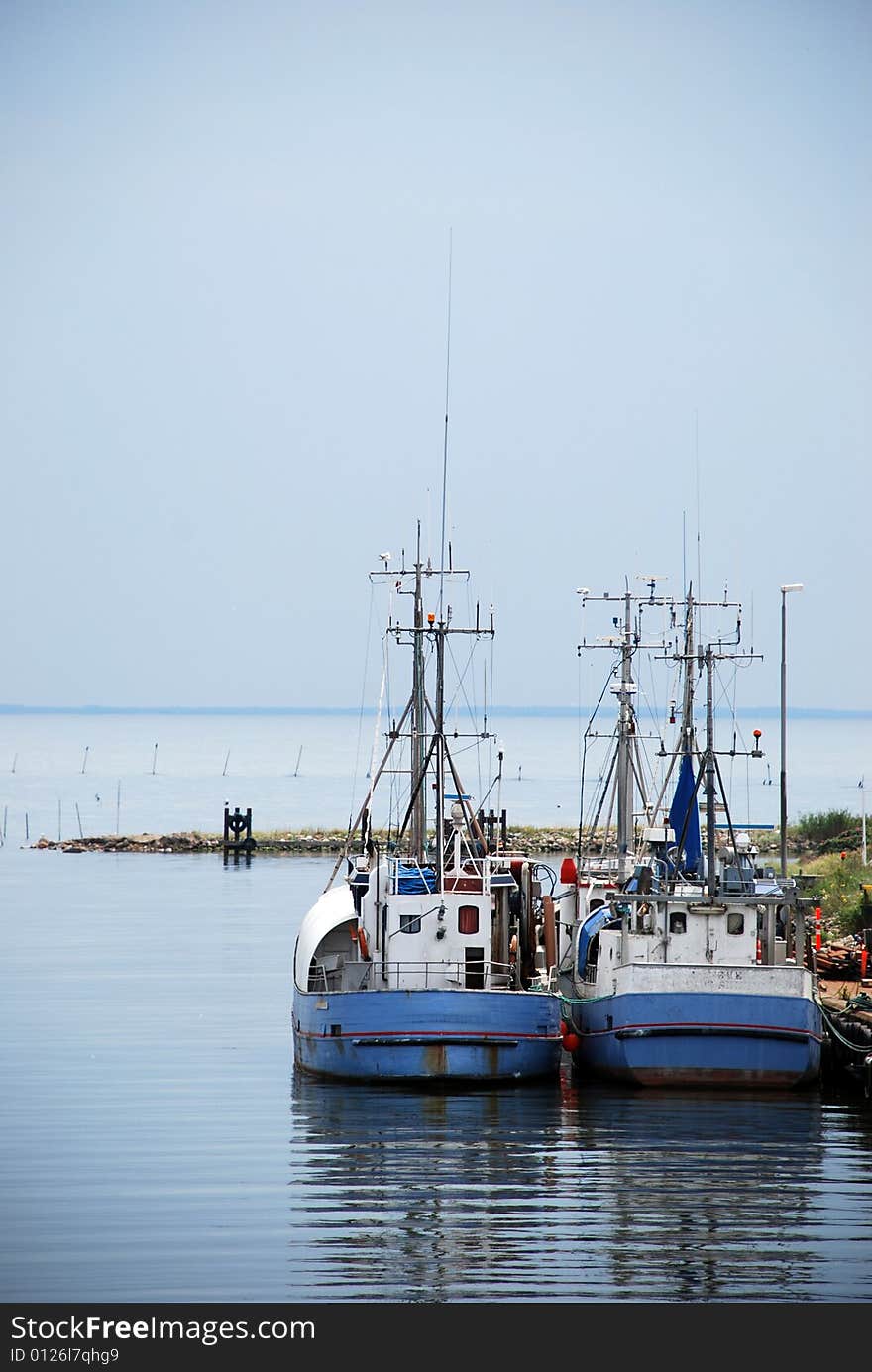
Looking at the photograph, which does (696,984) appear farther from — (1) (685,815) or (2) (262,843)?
(2) (262,843)

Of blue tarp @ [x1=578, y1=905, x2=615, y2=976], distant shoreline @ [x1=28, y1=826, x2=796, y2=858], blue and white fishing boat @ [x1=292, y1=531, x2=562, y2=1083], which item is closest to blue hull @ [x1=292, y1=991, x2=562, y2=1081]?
blue and white fishing boat @ [x1=292, y1=531, x2=562, y2=1083]

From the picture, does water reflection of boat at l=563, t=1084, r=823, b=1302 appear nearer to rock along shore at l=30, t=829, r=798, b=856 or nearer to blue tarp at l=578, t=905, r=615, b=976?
blue tarp at l=578, t=905, r=615, b=976

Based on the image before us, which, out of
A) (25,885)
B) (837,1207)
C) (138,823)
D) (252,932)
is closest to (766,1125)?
(837,1207)

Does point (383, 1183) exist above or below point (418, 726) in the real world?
below

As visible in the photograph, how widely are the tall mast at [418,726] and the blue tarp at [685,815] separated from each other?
6.14 metres

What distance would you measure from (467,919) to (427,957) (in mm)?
1078

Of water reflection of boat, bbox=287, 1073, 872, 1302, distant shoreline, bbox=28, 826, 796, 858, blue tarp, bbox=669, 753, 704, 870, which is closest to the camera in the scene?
water reflection of boat, bbox=287, 1073, 872, 1302

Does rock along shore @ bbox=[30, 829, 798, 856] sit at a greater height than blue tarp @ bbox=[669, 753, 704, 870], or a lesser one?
lesser

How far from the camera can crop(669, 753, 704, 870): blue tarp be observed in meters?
39.9

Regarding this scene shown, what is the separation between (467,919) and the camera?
34344 mm

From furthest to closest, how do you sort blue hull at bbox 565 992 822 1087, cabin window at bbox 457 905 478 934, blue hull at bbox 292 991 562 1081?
cabin window at bbox 457 905 478 934 < blue hull at bbox 292 991 562 1081 < blue hull at bbox 565 992 822 1087

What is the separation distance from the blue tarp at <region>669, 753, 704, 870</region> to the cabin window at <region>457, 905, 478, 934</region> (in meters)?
7.23

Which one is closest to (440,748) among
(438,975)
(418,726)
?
(418,726)
